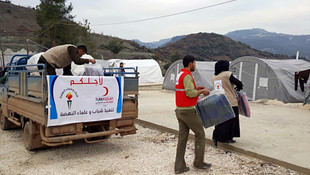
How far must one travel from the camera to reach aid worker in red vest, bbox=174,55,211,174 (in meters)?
4.47

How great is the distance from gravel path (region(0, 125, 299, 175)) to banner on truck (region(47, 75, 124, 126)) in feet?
2.67

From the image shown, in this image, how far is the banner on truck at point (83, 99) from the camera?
4.90 metres

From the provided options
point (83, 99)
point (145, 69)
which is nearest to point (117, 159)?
point (83, 99)

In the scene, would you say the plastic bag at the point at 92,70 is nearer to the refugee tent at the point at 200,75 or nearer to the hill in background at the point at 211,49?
the refugee tent at the point at 200,75

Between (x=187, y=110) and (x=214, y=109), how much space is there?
0.75 m

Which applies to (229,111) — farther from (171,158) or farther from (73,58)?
(73,58)

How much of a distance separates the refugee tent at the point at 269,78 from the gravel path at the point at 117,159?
9.29 meters

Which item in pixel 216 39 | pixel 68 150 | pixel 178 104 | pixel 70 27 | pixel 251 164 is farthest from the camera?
pixel 216 39

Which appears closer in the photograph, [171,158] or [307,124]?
[171,158]

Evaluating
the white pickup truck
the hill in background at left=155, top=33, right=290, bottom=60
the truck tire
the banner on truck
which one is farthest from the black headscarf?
the hill in background at left=155, top=33, right=290, bottom=60

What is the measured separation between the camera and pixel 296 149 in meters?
5.61

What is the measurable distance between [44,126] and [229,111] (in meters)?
3.34

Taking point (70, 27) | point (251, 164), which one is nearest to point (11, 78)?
point (251, 164)

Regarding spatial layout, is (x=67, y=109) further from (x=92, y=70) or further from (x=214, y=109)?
(x=214, y=109)
